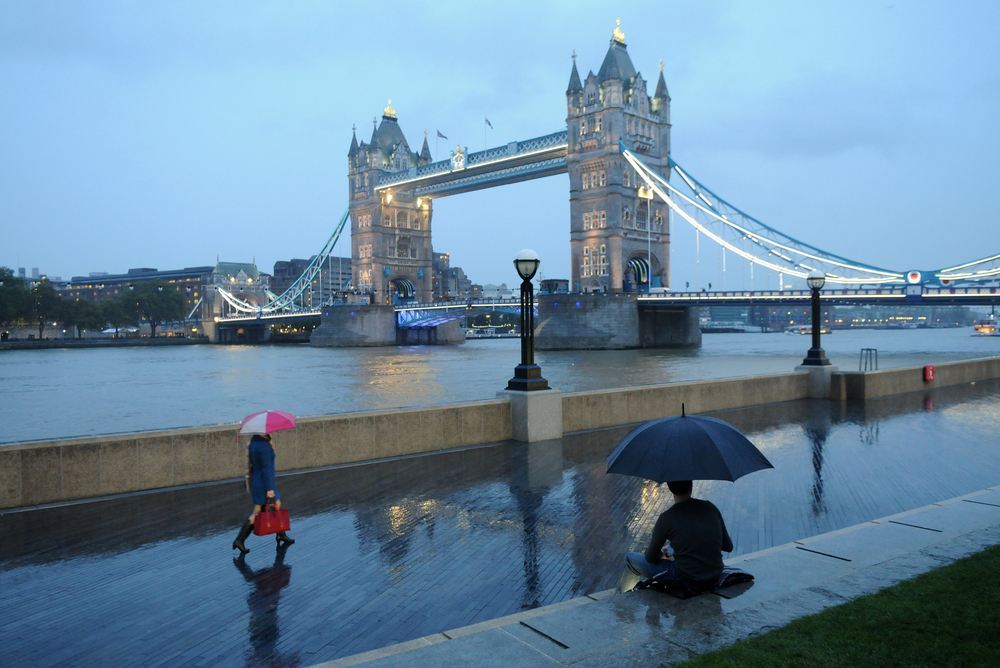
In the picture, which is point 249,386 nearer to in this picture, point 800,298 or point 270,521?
point 270,521

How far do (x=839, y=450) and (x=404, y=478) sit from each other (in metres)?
6.28

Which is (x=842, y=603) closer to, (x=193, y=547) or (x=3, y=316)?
(x=193, y=547)

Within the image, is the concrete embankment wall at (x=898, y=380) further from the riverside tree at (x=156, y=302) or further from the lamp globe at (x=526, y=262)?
the riverside tree at (x=156, y=302)

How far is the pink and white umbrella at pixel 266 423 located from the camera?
6367mm

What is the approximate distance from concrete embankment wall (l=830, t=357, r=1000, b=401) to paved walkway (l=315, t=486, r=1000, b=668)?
1164 centimetres

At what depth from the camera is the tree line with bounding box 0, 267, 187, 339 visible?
3462 inches

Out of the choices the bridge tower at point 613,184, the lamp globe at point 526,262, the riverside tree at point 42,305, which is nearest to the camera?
the lamp globe at point 526,262

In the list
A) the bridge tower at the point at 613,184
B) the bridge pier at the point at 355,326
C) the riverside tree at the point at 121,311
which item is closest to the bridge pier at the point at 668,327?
the bridge tower at the point at 613,184

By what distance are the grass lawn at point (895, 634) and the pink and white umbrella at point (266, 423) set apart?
4029 millimetres

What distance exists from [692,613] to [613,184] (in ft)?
232

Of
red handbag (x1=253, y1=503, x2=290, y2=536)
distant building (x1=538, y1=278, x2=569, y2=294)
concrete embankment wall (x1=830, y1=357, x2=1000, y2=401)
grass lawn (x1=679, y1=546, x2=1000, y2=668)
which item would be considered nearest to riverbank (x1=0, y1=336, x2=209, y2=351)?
distant building (x1=538, y1=278, x2=569, y2=294)

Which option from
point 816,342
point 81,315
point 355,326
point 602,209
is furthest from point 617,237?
Result: point 81,315

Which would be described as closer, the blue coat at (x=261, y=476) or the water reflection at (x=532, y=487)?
the water reflection at (x=532, y=487)

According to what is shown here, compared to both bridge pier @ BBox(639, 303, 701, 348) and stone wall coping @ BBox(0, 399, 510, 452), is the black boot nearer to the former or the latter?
stone wall coping @ BBox(0, 399, 510, 452)
